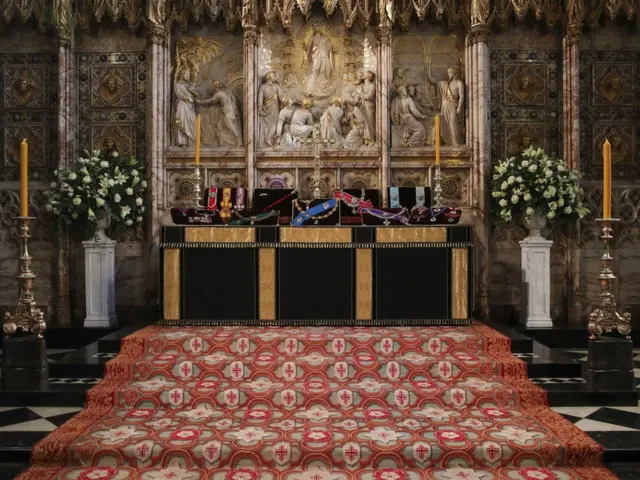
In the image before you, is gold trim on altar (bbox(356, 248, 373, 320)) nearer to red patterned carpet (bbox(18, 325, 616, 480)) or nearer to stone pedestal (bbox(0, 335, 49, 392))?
red patterned carpet (bbox(18, 325, 616, 480))

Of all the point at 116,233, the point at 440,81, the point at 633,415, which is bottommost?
the point at 633,415

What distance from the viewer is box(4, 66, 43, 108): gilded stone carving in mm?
8844

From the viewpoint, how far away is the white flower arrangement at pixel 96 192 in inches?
313

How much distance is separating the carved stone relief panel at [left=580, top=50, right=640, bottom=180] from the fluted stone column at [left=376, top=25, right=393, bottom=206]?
264cm

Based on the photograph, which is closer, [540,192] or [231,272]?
[231,272]

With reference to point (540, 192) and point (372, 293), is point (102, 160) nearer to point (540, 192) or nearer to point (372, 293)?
point (372, 293)

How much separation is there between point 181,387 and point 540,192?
4976 mm

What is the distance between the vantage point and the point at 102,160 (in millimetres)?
8328

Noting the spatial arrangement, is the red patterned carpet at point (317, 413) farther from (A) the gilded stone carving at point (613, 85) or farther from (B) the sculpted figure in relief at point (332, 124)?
(A) the gilded stone carving at point (613, 85)

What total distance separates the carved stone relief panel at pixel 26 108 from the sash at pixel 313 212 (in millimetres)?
3856

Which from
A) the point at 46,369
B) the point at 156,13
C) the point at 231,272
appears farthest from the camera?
the point at 156,13

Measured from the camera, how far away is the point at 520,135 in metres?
8.88

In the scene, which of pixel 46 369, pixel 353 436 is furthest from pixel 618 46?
pixel 46 369

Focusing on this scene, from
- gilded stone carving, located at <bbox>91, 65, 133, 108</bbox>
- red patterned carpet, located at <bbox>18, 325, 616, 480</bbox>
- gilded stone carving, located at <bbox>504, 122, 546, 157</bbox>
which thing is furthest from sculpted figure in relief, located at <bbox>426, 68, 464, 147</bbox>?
gilded stone carving, located at <bbox>91, 65, 133, 108</bbox>
